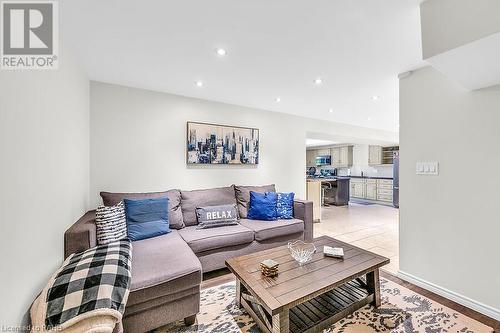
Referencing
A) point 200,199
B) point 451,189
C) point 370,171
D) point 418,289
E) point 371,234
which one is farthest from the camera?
point 370,171

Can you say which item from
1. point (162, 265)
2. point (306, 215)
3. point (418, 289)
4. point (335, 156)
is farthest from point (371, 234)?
point (335, 156)

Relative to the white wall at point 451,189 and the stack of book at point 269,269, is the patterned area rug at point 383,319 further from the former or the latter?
the stack of book at point 269,269

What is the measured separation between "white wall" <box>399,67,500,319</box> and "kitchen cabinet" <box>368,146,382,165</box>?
6.16 meters

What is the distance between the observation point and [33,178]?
1.28 metres

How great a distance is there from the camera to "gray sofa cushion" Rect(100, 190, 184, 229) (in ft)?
8.18

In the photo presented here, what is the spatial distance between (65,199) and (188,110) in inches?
77.4

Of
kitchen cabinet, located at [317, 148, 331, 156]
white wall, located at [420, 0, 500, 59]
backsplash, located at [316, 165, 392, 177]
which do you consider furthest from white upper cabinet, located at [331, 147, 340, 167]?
white wall, located at [420, 0, 500, 59]

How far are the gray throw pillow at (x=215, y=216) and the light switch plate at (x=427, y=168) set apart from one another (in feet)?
7.17

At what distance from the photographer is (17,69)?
1.18 m

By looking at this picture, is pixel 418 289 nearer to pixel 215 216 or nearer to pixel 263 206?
pixel 263 206

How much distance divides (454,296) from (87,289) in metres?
2.94

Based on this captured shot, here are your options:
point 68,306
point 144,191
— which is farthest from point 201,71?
point 68,306

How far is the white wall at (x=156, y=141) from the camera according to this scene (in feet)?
9.01

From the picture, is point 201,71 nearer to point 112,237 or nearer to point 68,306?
point 112,237
